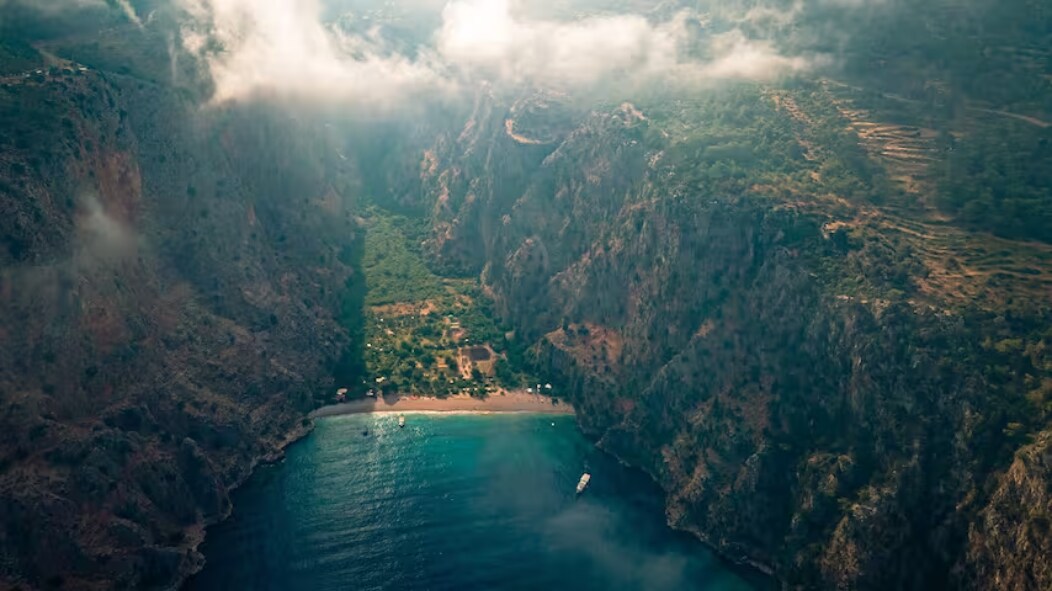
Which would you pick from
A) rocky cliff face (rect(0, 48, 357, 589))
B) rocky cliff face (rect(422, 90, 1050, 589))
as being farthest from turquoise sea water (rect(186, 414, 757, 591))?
rocky cliff face (rect(422, 90, 1050, 589))

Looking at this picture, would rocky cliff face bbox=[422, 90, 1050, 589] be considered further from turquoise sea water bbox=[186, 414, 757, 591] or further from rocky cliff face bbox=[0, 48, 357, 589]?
rocky cliff face bbox=[0, 48, 357, 589]

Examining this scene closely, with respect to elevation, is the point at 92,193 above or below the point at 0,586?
above

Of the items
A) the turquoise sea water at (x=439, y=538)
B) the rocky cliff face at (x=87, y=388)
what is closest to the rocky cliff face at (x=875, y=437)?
the turquoise sea water at (x=439, y=538)

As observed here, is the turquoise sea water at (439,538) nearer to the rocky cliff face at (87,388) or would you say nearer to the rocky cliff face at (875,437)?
the rocky cliff face at (87,388)

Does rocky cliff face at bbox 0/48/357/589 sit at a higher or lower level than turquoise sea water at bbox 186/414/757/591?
higher

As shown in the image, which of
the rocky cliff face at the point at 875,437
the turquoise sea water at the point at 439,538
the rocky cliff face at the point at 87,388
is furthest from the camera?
the turquoise sea water at the point at 439,538

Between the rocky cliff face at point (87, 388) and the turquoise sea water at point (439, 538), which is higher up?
the rocky cliff face at point (87, 388)

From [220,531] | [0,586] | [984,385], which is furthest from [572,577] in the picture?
[0,586]

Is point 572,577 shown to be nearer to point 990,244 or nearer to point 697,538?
point 697,538
